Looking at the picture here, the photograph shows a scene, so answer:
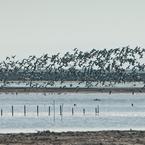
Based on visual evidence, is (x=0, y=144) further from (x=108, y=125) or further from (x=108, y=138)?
(x=108, y=125)

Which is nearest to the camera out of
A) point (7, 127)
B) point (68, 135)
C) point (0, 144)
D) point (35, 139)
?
point (0, 144)

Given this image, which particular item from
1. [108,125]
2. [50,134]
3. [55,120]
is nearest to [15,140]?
[50,134]

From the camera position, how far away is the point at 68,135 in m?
70.0

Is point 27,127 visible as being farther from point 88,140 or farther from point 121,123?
point 88,140

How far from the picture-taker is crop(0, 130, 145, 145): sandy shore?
206ft

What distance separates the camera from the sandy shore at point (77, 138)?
62.7 m

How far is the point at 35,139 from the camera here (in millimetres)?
65688

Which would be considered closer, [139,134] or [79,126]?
[139,134]

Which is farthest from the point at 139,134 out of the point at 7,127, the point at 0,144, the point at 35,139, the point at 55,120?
the point at 55,120

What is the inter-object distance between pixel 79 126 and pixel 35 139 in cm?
2592

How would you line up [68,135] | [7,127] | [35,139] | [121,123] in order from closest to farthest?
[35,139] < [68,135] < [7,127] < [121,123]

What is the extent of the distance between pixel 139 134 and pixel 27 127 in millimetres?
21500

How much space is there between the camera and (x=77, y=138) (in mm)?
66625

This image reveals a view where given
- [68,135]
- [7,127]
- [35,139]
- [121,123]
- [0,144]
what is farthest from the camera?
[121,123]
